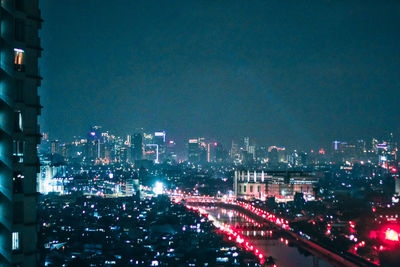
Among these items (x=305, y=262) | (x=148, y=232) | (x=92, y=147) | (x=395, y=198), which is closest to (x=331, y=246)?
(x=305, y=262)

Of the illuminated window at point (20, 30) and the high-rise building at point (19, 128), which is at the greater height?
the illuminated window at point (20, 30)

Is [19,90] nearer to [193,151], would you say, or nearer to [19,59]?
[19,59]

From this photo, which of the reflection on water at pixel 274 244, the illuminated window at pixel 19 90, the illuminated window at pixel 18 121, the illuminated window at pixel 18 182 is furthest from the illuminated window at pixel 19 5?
the reflection on water at pixel 274 244

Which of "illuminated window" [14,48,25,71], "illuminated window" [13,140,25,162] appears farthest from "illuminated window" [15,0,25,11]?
"illuminated window" [13,140,25,162]

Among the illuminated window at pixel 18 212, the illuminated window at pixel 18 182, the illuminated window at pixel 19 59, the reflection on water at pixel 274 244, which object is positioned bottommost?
the reflection on water at pixel 274 244

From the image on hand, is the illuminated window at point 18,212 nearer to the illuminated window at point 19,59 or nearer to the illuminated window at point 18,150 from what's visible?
the illuminated window at point 18,150

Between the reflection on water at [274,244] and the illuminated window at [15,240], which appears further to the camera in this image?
the reflection on water at [274,244]

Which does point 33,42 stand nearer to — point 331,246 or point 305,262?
point 305,262
